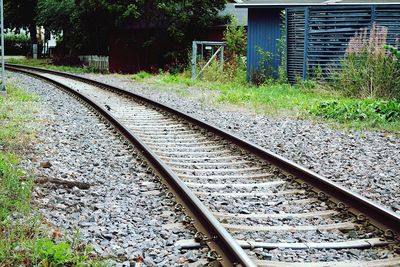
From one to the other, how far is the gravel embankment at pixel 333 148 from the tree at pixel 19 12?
38390 mm

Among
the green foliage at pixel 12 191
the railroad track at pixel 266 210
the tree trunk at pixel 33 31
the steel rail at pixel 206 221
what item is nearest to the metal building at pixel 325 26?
the railroad track at pixel 266 210

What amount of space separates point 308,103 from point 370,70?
191 centimetres

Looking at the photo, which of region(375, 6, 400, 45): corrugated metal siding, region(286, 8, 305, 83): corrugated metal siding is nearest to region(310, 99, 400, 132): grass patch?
region(375, 6, 400, 45): corrugated metal siding

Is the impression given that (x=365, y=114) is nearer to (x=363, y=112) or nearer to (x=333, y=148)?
(x=363, y=112)

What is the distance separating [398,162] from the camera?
26.1 feet

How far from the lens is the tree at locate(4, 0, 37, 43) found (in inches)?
1879

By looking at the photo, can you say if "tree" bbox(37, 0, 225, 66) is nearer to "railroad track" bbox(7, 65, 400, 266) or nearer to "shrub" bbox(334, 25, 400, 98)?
"shrub" bbox(334, 25, 400, 98)

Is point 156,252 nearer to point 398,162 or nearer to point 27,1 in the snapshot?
point 398,162

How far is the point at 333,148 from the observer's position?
29.3 feet

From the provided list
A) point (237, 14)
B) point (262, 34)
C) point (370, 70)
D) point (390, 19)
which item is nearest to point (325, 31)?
point (390, 19)

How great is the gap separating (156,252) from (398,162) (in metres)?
4.73

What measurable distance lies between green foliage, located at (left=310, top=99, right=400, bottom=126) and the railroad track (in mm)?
3648

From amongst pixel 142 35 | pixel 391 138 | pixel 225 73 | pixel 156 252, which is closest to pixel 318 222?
pixel 156 252

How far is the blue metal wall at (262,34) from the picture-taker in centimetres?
2167
